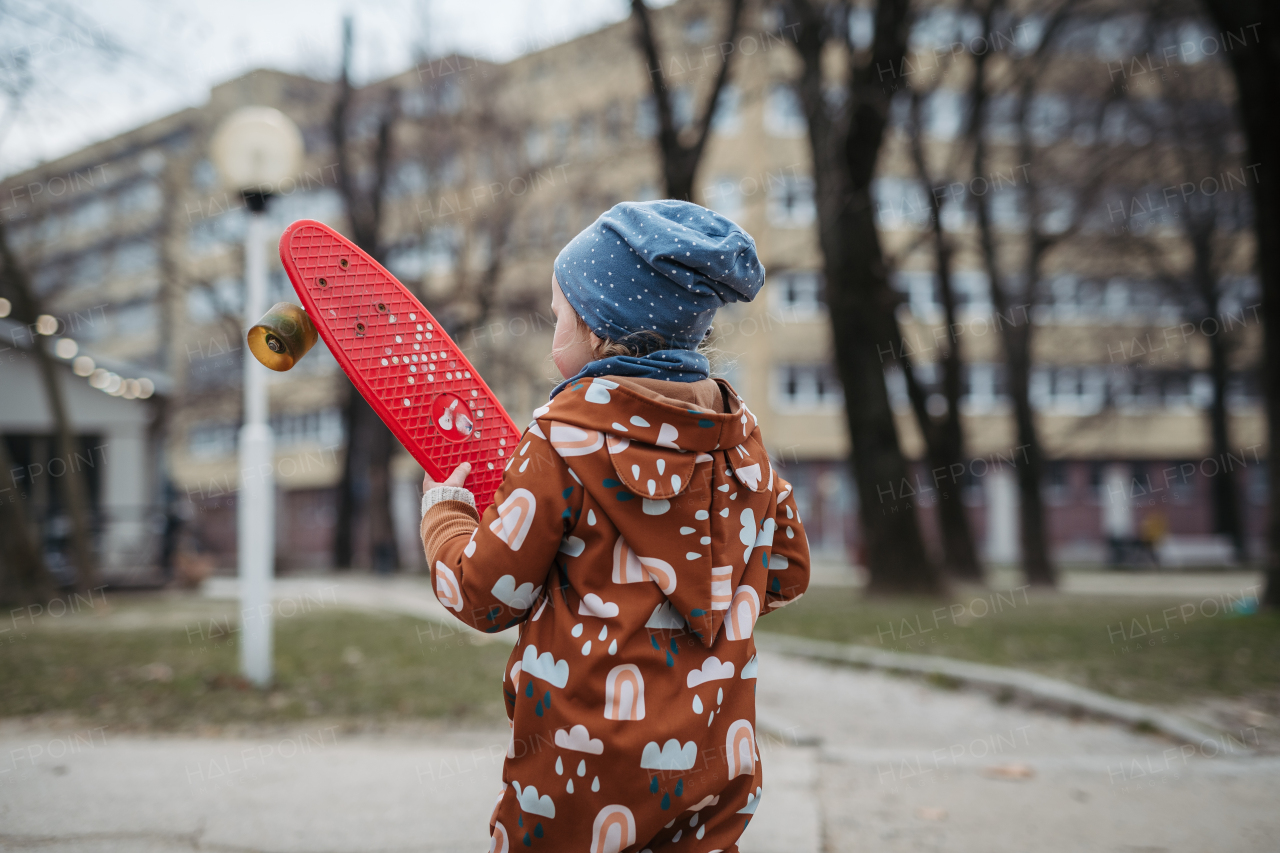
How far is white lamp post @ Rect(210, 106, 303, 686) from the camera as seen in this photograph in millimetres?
5184

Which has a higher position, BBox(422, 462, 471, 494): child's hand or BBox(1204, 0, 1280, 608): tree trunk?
BBox(1204, 0, 1280, 608): tree trunk

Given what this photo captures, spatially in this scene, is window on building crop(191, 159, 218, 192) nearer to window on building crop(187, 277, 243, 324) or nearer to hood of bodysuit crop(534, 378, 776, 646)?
window on building crop(187, 277, 243, 324)

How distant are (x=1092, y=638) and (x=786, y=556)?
6.20 metres

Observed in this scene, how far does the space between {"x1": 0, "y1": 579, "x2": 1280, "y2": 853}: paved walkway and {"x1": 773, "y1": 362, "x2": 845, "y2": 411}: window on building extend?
28326 millimetres

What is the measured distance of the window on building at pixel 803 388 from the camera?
3297 cm

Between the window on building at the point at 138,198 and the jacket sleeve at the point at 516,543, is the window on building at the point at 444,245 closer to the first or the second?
the window on building at the point at 138,198

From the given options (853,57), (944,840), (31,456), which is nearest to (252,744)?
(944,840)

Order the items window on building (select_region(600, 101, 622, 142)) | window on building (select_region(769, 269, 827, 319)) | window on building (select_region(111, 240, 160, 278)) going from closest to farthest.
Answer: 1. window on building (select_region(600, 101, 622, 142))
2. window on building (select_region(111, 240, 160, 278))
3. window on building (select_region(769, 269, 827, 319))

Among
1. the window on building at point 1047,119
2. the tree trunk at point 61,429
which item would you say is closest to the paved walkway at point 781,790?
the tree trunk at point 61,429

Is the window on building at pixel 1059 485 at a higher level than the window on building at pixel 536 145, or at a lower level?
lower

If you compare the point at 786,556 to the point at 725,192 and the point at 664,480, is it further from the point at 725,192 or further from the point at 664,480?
the point at 725,192

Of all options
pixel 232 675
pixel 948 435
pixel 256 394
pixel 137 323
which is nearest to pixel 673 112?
pixel 948 435

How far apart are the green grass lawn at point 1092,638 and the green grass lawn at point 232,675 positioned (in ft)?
10.4

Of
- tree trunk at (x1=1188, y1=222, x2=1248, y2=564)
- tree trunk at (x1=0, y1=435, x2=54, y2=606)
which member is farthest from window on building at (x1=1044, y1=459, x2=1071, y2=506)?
tree trunk at (x1=0, y1=435, x2=54, y2=606)
